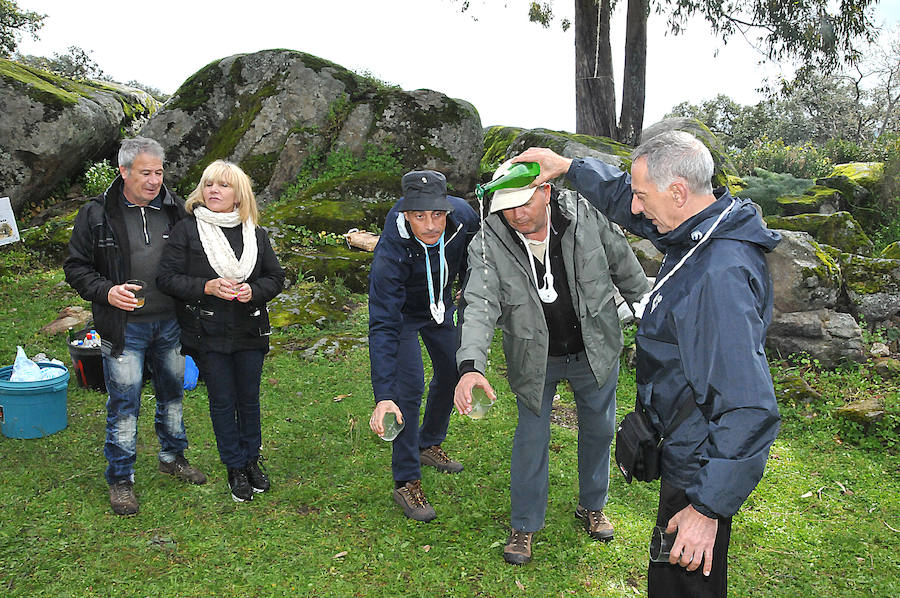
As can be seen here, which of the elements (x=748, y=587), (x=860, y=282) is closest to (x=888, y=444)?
(x=748, y=587)

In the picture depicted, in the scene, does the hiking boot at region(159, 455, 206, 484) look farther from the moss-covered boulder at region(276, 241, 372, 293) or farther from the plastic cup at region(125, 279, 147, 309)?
the moss-covered boulder at region(276, 241, 372, 293)

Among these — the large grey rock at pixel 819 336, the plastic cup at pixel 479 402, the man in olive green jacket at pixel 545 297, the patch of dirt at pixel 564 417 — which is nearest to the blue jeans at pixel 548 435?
the man in olive green jacket at pixel 545 297

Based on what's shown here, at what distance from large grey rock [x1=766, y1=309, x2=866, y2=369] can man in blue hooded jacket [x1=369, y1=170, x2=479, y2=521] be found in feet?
13.7

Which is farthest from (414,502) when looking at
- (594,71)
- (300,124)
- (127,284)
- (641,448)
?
(594,71)

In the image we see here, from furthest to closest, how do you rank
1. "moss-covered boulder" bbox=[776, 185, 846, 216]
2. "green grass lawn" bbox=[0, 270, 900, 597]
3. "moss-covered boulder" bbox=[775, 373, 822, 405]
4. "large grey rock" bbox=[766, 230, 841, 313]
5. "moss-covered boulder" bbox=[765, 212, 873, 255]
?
"moss-covered boulder" bbox=[776, 185, 846, 216] → "moss-covered boulder" bbox=[765, 212, 873, 255] → "large grey rock" bbox=[766, 230, 841, 313] → "moss-covered boulder" bbox=[775, 373, 822, 405] → "green grass lawn" bbox=[0, 270, 900, 597]

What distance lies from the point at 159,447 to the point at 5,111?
959 centimetres

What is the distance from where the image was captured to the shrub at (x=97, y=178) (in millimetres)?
12859

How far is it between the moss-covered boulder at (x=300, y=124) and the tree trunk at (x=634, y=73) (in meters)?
3.79

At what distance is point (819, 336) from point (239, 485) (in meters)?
5.72

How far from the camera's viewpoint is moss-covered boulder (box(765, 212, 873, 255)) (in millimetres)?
9328

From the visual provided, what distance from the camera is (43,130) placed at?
11906 mm

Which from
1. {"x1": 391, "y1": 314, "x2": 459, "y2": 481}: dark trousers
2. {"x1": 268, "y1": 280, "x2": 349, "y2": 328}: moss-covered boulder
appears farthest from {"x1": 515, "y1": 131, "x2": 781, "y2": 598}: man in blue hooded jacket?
{"x1": 268, "y1": 280, "x2": 349, "y2": 328}: moss-covered boulder

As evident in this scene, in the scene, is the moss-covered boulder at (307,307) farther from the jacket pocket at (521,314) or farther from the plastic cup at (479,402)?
the plastic cup at (479,402)

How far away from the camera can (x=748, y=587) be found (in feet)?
11.8
